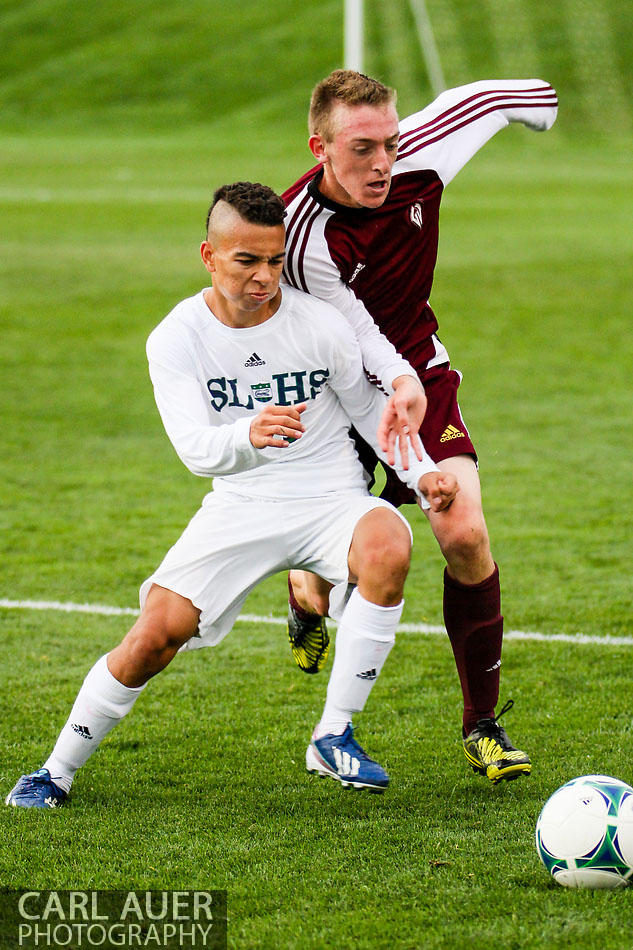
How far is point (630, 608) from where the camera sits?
6488mm

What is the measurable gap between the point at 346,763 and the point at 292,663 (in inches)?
68.8

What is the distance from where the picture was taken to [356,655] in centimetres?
425

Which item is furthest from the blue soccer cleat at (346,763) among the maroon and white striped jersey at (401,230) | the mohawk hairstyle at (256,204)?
the mohawk hairstyle at (256,204)

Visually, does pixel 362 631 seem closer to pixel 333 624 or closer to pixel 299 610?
pixel 299 610

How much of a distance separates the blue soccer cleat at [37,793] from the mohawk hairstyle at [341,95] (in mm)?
2278

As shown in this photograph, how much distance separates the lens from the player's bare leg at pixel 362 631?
4211mm

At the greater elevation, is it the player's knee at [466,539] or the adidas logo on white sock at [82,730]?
the player's knee at [466,539]

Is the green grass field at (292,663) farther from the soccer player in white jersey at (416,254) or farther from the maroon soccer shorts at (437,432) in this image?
the maroon soccer shorts at (437,432)

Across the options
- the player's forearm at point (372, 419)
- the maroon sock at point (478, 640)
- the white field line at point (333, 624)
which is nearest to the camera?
the player's forearm at point (372, 419)

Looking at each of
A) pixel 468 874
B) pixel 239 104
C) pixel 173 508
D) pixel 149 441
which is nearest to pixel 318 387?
pixel 468 874

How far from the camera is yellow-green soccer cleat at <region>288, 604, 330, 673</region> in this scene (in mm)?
5484

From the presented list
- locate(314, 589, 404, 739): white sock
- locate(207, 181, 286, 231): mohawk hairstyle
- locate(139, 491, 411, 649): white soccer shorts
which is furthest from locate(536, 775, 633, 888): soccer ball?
locate(207, 181, 286, 231): mohawk hairstyle

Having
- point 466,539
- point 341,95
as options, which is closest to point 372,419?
point 466,539

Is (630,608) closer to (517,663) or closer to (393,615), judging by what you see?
(517,663)
